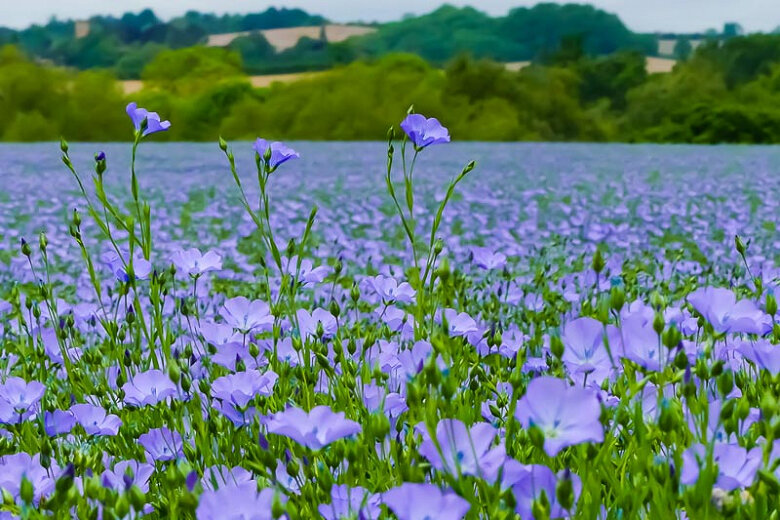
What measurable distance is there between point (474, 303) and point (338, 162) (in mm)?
9389

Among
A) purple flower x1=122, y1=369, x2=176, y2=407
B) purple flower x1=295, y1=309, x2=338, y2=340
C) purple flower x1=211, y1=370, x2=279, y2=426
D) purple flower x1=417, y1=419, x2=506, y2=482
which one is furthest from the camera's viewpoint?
purple flower x1=295, y1=309, x2=338, y2=340

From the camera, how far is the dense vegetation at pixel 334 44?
138 feet

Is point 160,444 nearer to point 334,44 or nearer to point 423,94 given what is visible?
point 423,94

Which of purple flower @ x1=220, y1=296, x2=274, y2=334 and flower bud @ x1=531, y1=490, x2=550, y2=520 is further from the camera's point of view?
purple flower @ x1=220, y1=296, x2=274, y2=334

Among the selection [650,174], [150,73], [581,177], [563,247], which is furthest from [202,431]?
[150,73]

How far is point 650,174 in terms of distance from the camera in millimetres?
9820

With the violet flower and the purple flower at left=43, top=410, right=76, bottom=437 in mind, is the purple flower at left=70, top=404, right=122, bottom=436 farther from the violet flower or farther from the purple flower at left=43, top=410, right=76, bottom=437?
the violet flower

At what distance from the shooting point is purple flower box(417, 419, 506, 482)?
105 cm

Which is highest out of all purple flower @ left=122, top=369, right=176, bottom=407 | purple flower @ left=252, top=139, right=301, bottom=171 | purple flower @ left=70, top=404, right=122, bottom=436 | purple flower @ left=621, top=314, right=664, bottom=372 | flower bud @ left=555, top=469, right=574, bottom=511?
purple flower @ left=252, top=139, right=301, bottom=171

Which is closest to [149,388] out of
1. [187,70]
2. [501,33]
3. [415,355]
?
[415,355]

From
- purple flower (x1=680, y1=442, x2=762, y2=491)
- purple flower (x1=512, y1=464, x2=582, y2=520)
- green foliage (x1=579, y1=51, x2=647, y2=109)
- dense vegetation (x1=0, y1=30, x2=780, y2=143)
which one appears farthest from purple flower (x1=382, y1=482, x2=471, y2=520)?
green foliage (x1=579, y1=51, x2=647, y2=109)

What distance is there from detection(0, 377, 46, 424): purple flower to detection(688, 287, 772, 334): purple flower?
3.19 ft

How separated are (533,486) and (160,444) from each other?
0.65m

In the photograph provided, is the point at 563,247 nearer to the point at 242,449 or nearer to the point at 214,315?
the point at 214,315
